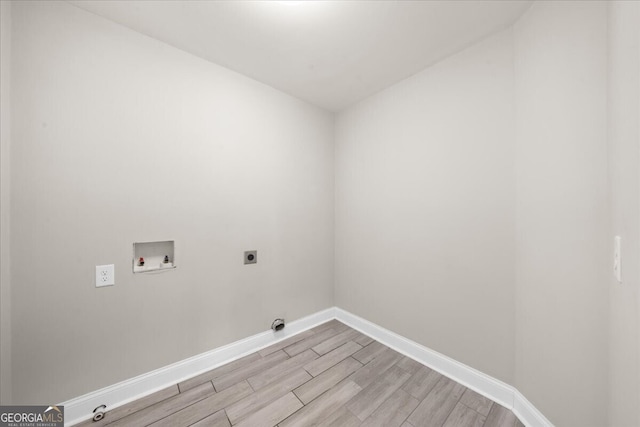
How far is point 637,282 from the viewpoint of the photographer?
0.68 m

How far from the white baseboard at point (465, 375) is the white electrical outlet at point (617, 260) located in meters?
0.93

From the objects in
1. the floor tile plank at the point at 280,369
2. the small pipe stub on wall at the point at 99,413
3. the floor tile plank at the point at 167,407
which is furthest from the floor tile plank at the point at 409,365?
the small pipe stub on wall at the point at 99,413

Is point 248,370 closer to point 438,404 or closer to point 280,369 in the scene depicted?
point 280,369

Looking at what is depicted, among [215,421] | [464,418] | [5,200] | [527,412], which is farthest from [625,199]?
[5,200]

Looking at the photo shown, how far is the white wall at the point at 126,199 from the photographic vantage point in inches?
47.8

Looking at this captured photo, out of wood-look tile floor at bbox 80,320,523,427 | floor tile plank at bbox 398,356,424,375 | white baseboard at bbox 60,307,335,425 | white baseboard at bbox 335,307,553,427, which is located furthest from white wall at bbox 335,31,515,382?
white baseboard at bbox 60,307,335,425

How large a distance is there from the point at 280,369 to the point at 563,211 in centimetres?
207

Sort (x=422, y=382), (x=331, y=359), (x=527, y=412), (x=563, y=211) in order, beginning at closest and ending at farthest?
(x=563, y=211) < (x=527, y=412) < (x=422, y=382) < (x=331, y=359)

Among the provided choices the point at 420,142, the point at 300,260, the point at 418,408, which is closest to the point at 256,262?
the point at 300,260

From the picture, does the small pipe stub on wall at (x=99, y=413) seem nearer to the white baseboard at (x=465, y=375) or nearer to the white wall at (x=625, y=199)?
the white baseboard at (x=465, y=375)

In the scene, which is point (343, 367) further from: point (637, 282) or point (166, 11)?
point (166, 11)

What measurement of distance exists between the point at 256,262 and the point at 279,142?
1.17 metres

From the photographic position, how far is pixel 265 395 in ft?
4.87

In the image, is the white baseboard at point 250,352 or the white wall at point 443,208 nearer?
the white baseboard at point 250,352
